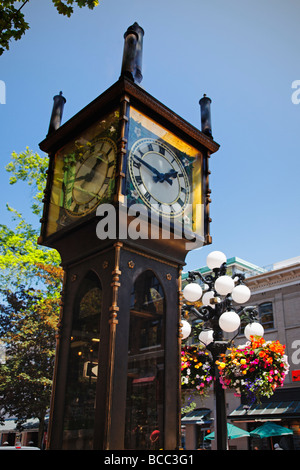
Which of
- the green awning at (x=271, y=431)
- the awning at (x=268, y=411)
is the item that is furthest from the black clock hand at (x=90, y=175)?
the awning at (x=268, y=411)

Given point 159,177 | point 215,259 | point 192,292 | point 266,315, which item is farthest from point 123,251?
point 266,315

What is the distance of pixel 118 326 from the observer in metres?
3.14

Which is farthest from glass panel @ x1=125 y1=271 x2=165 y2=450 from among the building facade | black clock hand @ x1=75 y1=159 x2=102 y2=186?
the building facade

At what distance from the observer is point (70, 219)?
3.83 metres

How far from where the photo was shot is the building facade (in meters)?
20.5

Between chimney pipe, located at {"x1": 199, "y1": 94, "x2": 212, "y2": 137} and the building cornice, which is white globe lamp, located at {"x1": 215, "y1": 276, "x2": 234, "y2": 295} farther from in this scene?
the building cornice

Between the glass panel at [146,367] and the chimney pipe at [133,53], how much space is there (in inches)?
70.9

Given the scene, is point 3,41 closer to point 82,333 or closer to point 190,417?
Answer: point 82,333

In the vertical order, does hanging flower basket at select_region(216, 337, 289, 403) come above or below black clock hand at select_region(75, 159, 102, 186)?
below

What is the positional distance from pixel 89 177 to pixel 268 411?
67.4ft

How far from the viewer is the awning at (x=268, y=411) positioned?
20094mm

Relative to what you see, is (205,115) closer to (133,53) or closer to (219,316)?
(133,53)
